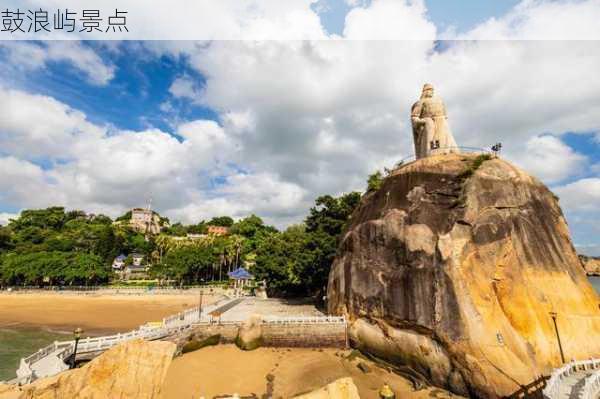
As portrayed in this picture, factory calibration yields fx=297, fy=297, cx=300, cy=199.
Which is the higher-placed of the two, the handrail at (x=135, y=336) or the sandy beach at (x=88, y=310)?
the handrail at (x=135, y=336)

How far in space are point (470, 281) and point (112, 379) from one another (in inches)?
749

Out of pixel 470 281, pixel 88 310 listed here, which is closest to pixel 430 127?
pixel 470 281

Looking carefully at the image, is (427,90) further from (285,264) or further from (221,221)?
(221,221)

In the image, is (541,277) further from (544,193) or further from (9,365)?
(9,365)

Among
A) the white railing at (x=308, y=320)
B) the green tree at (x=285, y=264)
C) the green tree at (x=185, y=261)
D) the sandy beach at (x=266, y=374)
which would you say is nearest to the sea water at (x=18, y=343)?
the sandy beach at (x=266, y=374)

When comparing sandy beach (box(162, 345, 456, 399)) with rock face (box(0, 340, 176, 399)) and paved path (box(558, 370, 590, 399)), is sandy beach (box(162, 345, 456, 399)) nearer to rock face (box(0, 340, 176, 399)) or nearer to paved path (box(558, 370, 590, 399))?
rock face (box(0, 340, 176, 399))

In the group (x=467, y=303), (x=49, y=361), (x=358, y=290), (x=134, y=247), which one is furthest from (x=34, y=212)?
(x=467, y=303)

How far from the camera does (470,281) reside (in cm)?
1695

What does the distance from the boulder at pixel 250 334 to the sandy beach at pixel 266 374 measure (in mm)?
459

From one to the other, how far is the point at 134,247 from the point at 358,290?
8752cm

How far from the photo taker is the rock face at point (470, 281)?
619 inches

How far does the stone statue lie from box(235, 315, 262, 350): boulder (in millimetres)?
19972

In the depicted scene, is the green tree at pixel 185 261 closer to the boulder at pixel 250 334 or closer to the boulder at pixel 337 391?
the boulder at pixel 250 334

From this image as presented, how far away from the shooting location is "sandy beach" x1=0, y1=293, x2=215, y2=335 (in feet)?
110
